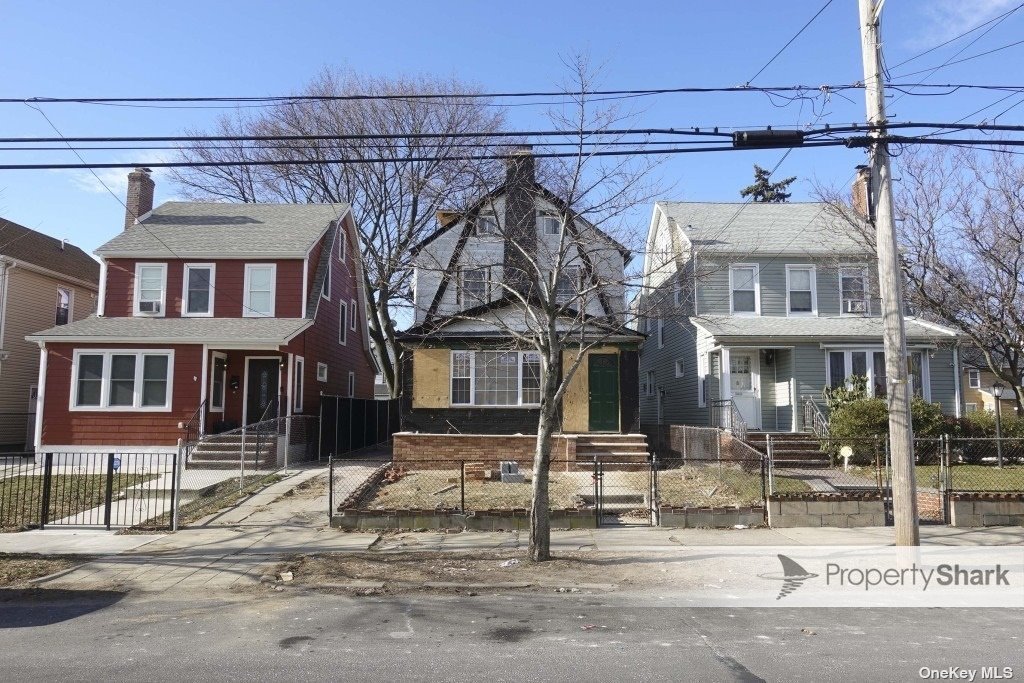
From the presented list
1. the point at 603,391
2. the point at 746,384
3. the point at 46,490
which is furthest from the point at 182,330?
the point at 746,384

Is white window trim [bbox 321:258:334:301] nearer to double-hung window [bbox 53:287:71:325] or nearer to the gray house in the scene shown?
the gray house

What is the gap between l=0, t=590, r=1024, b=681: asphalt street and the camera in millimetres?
5543

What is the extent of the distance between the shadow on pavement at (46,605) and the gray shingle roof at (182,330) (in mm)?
11724

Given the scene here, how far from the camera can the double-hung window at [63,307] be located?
2697 centimetres

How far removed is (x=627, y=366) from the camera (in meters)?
20.1

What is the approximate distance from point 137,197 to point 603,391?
1760 cm

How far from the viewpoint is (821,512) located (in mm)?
11820

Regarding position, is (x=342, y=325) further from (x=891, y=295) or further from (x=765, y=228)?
(x=891, y=295)

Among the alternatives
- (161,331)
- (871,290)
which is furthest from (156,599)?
(871,290)

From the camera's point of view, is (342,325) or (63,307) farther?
(63,307)

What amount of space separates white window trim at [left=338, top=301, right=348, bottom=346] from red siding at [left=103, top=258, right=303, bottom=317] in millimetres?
4392

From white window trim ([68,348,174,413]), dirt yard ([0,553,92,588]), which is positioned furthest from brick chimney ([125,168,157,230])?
dirt yard ([0,553,92,588])

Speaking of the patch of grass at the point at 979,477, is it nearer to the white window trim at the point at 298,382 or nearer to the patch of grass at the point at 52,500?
the patch of grass at the point at 52,500

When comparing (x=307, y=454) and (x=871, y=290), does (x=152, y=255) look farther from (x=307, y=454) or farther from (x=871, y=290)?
(x=871, y=290)
